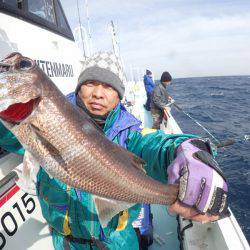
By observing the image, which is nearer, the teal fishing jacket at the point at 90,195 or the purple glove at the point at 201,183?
the purple glove at the point at 201,183

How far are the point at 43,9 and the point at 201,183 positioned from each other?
12.1 ft

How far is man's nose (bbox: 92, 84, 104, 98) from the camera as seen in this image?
3.06 meters

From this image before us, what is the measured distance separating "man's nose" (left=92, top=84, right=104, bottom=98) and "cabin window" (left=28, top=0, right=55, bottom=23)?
168 cm

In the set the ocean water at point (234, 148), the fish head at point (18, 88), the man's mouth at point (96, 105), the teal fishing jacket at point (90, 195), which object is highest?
the fish head at point (18, 88)

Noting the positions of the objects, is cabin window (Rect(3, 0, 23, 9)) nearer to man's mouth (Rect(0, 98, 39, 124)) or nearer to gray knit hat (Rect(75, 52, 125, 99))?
gray knit hat (Rect(75, 52, 125, 99))

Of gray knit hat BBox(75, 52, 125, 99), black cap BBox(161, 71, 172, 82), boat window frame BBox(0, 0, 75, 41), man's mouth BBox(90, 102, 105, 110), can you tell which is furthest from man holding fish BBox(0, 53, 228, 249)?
black cap BBox(161, 71, 172, 82)

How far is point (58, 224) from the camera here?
3035 millimetres

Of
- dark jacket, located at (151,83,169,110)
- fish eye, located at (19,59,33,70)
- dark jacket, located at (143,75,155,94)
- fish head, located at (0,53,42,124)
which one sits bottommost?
dark jacket, located at (143,75,155,94)

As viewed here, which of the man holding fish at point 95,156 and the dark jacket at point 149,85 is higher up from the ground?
the man holding fish at point 95,156

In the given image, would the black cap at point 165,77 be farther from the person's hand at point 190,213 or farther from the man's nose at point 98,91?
the person's hand at point 190,213

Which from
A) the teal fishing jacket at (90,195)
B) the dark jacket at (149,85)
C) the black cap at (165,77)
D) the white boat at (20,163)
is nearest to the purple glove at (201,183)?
the teal fishing jacket at (90,195)

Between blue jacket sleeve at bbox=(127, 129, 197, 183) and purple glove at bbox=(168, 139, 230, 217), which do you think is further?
blue jacket sleeve at bbox=(127, 129, 197, 183)

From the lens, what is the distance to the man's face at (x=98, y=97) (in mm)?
3062

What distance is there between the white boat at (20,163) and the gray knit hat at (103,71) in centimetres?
76
